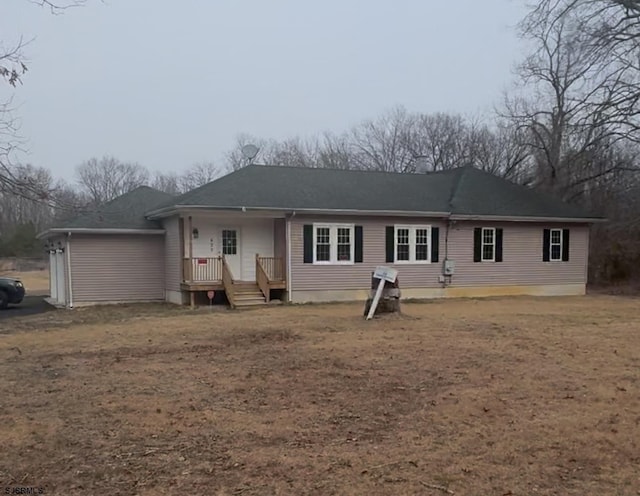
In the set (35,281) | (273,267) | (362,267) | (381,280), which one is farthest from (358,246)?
(35,281)

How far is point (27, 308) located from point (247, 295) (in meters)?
7.22

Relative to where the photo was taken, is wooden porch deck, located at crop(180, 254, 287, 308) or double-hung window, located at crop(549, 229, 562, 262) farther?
double-hung window, located at crop(549, 229, 562, 262)

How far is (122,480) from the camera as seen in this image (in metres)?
4.05

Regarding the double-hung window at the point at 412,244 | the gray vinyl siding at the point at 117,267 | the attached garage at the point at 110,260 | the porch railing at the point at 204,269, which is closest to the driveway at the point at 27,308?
the attached garage at the point at 110,260

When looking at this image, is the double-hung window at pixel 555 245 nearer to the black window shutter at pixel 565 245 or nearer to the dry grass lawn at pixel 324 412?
the black window shutter at pixel 565 245

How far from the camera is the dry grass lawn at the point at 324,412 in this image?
410cm

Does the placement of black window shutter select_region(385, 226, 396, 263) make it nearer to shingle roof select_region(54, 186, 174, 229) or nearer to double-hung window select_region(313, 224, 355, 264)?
double-hung window select_region(313, 224, 355, 264)

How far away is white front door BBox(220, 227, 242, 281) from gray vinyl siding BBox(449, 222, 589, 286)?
679 centimetres

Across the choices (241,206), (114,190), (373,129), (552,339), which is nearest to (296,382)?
(552,339)

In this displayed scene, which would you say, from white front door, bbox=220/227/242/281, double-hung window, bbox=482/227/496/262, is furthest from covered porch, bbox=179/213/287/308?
double-hung window, bbox=482/227/496/262

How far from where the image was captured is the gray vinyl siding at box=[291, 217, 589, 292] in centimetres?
1748

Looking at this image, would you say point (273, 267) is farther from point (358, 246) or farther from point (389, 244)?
point (389, 244)

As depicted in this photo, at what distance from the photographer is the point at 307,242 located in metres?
17.4

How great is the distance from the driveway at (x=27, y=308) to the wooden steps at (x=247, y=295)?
5601mm
